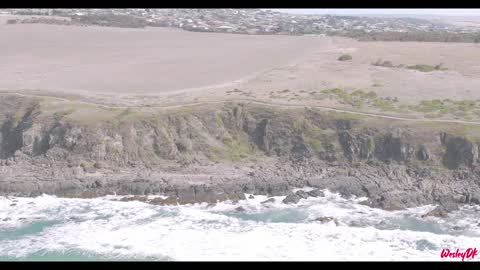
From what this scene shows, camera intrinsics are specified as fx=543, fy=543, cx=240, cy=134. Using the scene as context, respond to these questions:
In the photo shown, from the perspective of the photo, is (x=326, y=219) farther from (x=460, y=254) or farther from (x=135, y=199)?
(x=135, y=199)

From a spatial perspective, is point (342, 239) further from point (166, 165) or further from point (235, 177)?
point (166, 165)

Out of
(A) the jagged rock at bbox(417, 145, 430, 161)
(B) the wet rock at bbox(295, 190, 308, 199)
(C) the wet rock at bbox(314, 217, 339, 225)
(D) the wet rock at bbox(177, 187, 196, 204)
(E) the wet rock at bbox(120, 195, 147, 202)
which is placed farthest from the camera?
(A) the jagged rock at bbox(417, 145, 430, 161)

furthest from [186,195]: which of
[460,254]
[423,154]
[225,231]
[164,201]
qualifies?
[423,154]

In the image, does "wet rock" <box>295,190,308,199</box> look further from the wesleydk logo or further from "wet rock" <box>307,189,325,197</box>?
the wesleydk logo

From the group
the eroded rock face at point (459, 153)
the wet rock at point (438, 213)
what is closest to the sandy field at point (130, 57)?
the eroded rock face at point (459, 153)

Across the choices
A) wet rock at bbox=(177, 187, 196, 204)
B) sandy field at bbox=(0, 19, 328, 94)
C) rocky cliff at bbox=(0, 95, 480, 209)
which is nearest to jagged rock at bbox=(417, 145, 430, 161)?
rocky cliff at bbox=(0, 95, 480, 209)

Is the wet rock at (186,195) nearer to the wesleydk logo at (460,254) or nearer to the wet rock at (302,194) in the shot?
the wet rock at (302,194)

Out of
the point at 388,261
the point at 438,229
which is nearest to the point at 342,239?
the point at 388,261

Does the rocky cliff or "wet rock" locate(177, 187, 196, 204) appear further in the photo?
the rocky cliff
